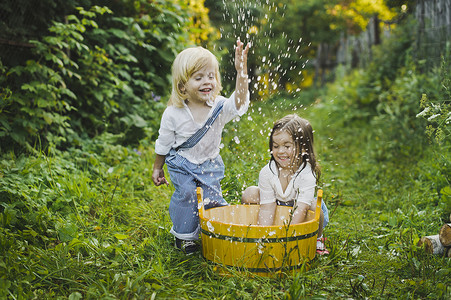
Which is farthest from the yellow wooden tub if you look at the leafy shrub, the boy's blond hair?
the leafy shrub

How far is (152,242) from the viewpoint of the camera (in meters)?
2.48

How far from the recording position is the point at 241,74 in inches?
90.7

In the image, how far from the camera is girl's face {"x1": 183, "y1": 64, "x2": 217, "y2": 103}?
2400 mm

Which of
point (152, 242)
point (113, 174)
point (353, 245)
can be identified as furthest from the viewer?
point (113, 174)

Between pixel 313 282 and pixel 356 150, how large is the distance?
3365mm

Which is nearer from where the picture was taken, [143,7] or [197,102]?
[197,102]

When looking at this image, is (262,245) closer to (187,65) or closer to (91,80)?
(187,65)

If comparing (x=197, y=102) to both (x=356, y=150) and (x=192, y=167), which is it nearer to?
(x=192, y=167)

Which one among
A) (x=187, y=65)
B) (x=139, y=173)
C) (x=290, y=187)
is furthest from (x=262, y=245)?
(x=139, y=173)

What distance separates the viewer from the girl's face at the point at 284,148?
8.09ft

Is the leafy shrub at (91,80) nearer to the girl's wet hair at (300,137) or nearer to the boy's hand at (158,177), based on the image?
the boy's hand at (158,177)

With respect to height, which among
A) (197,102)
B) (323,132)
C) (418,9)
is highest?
(418,9)

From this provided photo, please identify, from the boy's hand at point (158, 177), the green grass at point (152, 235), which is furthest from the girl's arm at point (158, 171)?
the green grass at point (152, 235)

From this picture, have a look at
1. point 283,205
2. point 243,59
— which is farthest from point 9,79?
point 283,205
